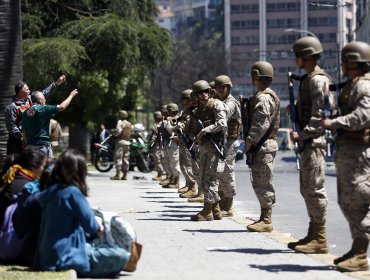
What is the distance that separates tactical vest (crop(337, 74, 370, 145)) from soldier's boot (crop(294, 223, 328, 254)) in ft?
5.03

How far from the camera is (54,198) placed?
9.84m

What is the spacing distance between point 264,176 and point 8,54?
8.11 meters

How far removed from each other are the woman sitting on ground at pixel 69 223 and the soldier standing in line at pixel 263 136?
4.30 m

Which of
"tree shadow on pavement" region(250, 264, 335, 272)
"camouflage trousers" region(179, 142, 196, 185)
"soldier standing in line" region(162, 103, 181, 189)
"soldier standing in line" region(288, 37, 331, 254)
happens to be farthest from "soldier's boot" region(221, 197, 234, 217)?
"soldier standing in line" region(162, 103, 181, 189)

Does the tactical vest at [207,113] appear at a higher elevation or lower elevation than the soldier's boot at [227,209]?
higher

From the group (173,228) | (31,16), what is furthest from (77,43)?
(173,228)

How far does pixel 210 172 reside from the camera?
1566cm

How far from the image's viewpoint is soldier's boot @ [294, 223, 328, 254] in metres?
11.7

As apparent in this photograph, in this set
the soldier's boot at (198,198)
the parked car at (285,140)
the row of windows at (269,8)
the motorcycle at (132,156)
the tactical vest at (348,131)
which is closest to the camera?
the tactical vest at (348,131)

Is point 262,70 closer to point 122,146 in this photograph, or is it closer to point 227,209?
point 227,209

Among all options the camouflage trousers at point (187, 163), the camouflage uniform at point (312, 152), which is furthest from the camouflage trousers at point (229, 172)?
the camouflage trousers at point (187, 163)

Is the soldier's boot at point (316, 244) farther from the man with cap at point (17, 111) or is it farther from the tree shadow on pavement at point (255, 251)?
the man with cap at point (17, 111)

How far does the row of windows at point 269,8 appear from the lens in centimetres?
16700

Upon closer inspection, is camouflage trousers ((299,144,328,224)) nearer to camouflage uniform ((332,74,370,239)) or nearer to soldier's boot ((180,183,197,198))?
camouflage uniform ((332,74,370,239))
